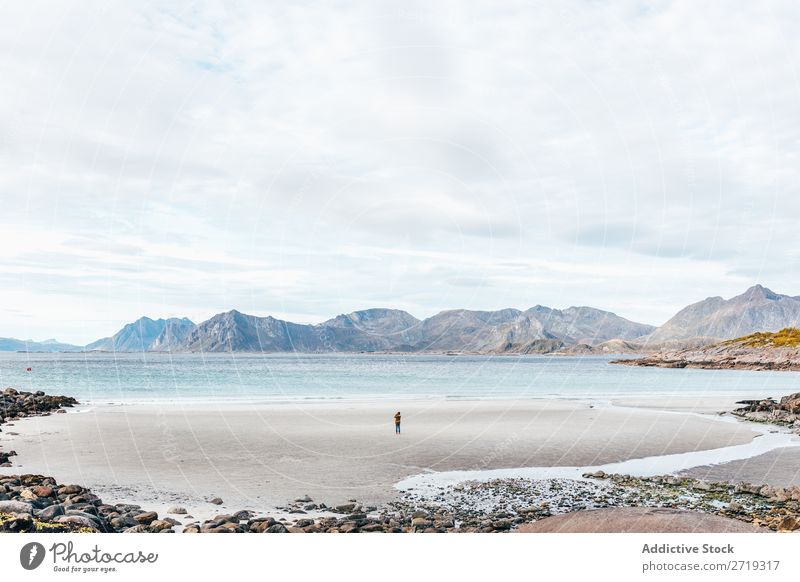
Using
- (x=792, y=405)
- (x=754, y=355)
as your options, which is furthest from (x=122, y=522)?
(x=754, y=355)

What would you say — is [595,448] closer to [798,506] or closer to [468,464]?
[468,464]

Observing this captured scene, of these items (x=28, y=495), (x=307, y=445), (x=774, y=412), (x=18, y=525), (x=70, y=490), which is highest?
(x=18, y=525)

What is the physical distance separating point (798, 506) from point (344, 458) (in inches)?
678

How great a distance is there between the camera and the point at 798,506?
17594mm

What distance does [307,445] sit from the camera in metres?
30.2

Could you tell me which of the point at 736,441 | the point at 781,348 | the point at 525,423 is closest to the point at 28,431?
the point at 525,423

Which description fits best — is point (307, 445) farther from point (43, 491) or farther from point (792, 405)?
point (792, 405)

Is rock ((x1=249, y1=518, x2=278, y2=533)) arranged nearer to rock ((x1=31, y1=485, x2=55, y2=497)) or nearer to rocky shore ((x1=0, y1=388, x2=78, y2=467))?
rock ((x1=31, y1=485, x2=55, y2=497))

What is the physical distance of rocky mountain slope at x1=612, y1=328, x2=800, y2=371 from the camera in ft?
447

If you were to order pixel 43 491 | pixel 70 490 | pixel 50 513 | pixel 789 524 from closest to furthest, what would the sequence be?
1. pixel 789 524
2. pixel 50 513
3. pixel 43 491
4. pixel 70 490

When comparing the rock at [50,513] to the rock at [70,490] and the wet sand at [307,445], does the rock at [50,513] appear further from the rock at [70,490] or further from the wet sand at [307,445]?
the rock at [70,490]
